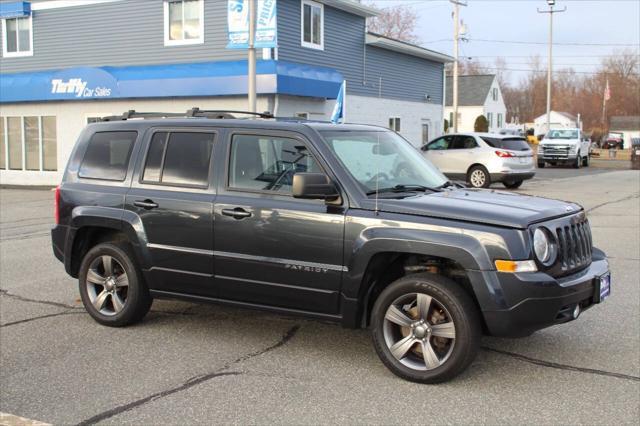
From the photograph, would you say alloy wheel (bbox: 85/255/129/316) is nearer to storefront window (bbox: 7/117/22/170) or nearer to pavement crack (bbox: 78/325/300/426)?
pavement crack (bbox: 78/325/300/426)

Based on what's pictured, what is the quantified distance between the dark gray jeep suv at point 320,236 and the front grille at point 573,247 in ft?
0.05

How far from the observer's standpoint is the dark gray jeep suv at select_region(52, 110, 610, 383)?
4496 mm

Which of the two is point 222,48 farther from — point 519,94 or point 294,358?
point 519,94

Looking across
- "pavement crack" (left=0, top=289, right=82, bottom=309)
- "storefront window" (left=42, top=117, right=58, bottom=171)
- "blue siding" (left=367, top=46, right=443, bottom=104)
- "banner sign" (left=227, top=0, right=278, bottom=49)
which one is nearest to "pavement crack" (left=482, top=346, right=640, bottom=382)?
"pavement crack" (left=0, top=289, right=82, bottom=309)

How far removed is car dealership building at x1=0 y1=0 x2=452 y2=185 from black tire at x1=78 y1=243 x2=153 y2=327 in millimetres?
13380

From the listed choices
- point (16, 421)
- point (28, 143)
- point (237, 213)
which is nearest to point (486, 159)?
point (28, 143)

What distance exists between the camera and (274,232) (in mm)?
5094

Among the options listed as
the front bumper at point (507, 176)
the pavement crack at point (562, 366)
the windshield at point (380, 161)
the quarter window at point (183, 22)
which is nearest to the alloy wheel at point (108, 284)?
the windshield at point (380, 161)

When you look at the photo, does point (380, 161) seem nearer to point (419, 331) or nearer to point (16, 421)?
point (419, 331)

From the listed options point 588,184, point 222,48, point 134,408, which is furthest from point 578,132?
point 134,408

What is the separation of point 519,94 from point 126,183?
121455 millimetres

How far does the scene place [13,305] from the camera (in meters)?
6.86

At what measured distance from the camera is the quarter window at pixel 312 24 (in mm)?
21438

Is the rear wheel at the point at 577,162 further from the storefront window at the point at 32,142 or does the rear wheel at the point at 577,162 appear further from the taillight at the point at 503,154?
the storefront window at the point at 32,142
